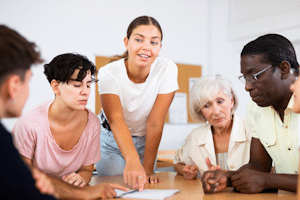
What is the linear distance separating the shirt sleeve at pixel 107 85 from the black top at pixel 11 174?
4.02 ft

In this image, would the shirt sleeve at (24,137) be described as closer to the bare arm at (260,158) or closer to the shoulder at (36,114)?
the shoulder at (36,114)

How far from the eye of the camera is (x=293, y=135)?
1502 mm

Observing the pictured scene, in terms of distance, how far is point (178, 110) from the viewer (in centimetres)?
507

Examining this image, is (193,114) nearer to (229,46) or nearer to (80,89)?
(80,89)

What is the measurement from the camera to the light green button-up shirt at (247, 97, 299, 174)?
1.50 meters

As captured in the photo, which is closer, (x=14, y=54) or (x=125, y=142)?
(x=14, y=54)

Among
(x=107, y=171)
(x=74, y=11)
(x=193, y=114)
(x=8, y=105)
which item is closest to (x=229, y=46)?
(x=74, y=11)

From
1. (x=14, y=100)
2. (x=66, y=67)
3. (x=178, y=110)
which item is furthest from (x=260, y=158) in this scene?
(x=178, y=110)

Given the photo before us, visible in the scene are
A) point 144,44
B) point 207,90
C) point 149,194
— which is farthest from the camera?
point 207,90

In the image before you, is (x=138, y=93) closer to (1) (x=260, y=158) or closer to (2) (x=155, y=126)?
(2) (x=155, y=126)

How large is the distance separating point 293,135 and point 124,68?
1.08 metres

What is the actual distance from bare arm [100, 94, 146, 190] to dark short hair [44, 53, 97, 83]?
0.94ft

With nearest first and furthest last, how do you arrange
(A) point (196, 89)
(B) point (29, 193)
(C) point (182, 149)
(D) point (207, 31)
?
(B) point (29, 193) → (A) point (196, 89) → (C) point (182, 149) → (D) point (207, 31)

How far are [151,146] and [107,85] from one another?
0.46 meters
